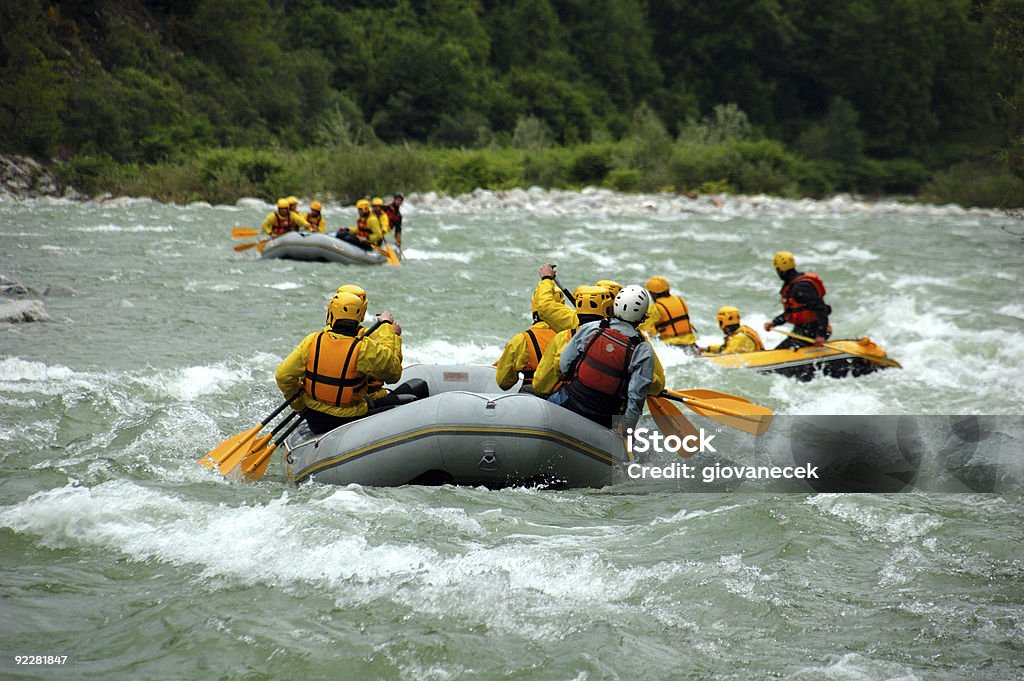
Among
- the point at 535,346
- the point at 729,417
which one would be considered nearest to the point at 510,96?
the point at 535,346

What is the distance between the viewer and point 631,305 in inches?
228

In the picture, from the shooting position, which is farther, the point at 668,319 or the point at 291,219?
the point at 291,219

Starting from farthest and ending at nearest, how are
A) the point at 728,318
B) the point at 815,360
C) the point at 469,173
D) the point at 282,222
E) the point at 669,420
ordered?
the point at 469,173 → the point at 282,222 → the point at 728,318 → the point at 815,360 → the point at 669,420

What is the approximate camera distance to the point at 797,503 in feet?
18.8

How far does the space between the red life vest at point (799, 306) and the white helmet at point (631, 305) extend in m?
4.12

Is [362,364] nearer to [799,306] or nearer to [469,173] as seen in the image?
[799,306]

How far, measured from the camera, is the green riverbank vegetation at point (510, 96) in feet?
86.2

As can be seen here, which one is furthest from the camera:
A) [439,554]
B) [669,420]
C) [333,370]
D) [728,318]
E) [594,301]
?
[728,318]

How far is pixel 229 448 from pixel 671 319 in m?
4.76

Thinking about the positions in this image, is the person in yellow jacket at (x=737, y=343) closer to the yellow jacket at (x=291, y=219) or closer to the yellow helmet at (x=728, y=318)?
the yellow helmet at (x=728, y=318)

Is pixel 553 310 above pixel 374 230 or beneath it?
above

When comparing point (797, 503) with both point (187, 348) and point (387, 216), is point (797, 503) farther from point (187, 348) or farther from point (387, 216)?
point (387, 216)

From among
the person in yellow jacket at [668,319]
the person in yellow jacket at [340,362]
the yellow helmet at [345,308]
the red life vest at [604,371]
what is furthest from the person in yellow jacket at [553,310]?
the person in yellow jacket at [668,319]

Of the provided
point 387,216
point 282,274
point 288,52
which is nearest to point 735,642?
point 282,274
